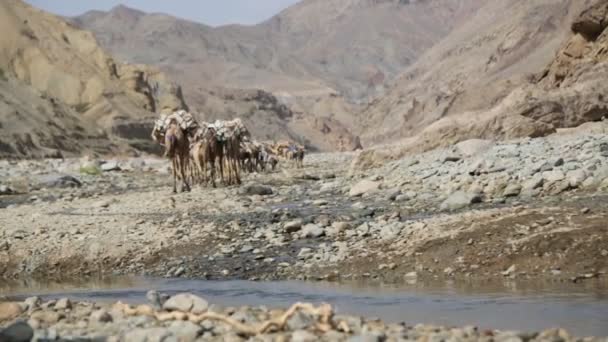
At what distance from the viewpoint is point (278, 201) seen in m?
21.6

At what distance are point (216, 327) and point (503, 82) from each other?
4986cm

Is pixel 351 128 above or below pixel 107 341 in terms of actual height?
above

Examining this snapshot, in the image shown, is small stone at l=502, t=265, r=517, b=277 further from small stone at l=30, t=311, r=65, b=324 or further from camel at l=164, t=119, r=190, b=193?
camel at l=164, t=119, r=190, b=193

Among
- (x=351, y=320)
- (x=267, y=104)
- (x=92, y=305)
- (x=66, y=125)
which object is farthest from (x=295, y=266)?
(x=267, y=104)

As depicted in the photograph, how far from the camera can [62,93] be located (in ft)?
245

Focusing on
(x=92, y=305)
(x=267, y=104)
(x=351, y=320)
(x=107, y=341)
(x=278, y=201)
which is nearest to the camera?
(x=107, y=341)

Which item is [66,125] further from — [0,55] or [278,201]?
[278,201]

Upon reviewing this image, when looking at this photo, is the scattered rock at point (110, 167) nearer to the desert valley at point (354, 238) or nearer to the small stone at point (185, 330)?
the desert valley at point (354, 238)

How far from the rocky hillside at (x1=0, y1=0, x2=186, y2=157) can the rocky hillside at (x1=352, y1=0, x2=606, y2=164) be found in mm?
23901

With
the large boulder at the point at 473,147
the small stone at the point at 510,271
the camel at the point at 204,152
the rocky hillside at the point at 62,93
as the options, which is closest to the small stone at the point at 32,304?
the small stone at the point at 510,271

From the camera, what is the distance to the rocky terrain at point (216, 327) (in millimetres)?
6984

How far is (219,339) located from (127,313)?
156 centimetres

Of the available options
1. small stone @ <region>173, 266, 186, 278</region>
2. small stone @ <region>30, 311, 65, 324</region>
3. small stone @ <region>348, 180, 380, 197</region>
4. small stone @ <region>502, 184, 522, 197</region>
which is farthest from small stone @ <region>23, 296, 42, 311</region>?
small stone @ <region>348, 180, 380, 197</region>

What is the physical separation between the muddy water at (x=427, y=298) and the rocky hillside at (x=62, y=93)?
45.9 metres
